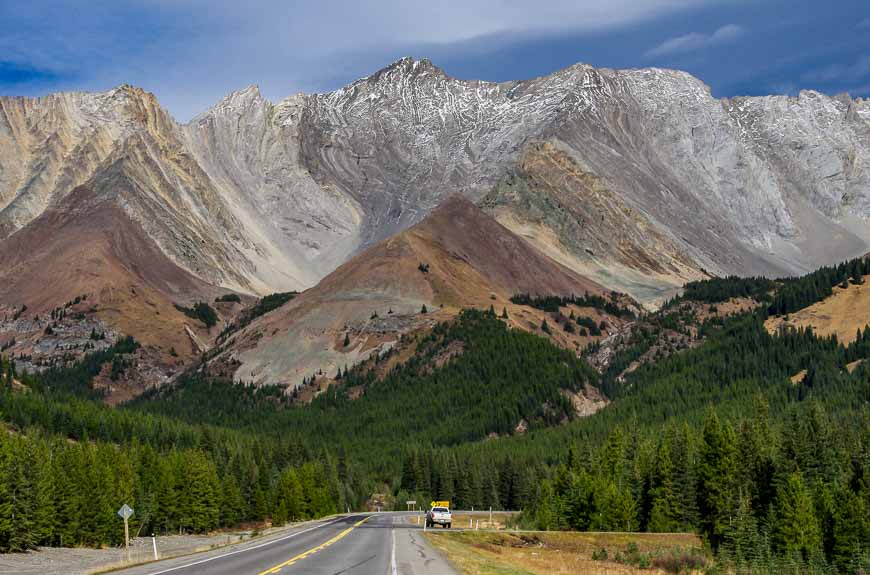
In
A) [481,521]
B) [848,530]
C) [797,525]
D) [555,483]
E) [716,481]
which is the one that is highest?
[555,483]

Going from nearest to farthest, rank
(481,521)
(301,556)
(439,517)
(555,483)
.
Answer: (301,556) → (439,517) → (481,521) → (555,483)

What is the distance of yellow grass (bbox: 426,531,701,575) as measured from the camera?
59.4 meters

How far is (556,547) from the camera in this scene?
252ft

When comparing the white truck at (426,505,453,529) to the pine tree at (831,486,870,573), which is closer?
the pine tree at (831,486,870,573)

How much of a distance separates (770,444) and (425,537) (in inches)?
1715

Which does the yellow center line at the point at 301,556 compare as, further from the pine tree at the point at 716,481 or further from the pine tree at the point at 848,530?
the pine tree at the point at 848,530

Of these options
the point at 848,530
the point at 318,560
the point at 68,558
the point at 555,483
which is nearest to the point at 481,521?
the point at 555,483

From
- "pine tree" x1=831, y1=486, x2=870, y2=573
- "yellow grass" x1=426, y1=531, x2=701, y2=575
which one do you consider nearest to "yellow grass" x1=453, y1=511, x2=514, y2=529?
"yellow grass" x1=426, y1=531, x2=701, y2=575

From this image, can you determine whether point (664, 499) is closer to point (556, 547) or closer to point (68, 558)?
point (556, 547)

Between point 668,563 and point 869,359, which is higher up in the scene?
point 869,359

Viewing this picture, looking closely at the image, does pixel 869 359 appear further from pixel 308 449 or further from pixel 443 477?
pixel 308 449

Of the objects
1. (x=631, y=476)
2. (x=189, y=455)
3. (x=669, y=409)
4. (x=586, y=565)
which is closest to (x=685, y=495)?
(x=631, y=476)

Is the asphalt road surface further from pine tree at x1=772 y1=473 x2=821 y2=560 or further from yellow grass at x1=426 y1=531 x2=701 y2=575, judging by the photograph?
pine tree at x1=772 y1=473 x2=821 y2=560

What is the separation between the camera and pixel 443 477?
159750 mm
